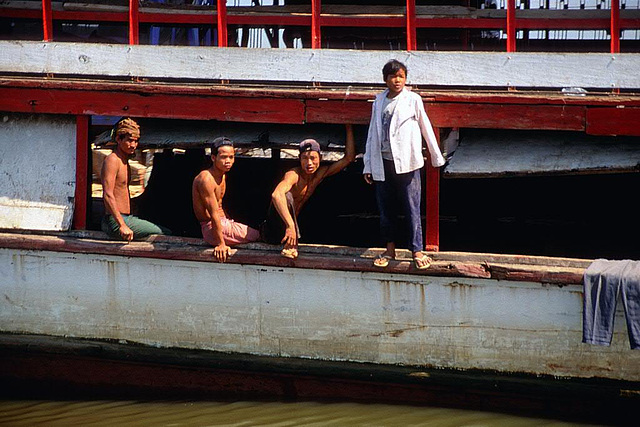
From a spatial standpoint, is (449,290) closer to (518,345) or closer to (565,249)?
(518,345)

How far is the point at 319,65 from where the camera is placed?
6.98 meters

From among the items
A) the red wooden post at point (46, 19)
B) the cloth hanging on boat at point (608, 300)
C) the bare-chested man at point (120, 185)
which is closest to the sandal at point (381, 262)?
the cloth hanging on boat at point (608, 300)

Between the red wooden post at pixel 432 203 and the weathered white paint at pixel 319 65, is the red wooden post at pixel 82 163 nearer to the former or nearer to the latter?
the weathered white paint at pixel 319 65

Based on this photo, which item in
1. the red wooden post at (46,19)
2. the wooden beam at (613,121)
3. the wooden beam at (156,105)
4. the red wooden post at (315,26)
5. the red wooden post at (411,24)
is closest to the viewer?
the wooden beam at (613,121)

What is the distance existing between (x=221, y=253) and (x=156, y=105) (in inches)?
53.8

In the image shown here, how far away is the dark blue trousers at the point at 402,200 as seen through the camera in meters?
6.06

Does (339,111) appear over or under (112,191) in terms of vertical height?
over

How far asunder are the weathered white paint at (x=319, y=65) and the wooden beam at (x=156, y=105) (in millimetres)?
498

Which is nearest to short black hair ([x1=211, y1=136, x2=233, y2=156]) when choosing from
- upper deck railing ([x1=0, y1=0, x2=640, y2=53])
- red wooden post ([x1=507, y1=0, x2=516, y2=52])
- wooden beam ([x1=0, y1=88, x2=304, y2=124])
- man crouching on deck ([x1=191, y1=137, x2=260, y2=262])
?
man crouching on deck ([x1=191, y1=137, x2=260, y2=262])

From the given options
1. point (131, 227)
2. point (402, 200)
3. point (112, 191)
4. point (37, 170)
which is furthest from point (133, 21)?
point (402, 200)

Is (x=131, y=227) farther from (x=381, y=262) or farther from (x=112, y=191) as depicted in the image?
(x=381, y=262)

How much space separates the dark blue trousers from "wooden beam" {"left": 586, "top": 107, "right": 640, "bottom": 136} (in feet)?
4.49

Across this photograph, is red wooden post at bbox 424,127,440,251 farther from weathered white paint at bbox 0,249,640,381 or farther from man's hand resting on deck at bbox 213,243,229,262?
man's hand resting on deck at bbox 213,243,229,262

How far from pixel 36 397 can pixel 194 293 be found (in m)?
1.71
